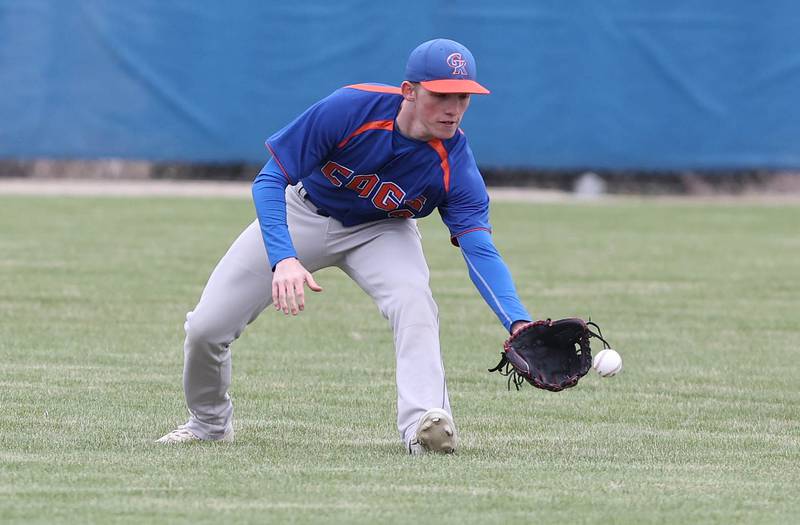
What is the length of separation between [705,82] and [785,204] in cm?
199

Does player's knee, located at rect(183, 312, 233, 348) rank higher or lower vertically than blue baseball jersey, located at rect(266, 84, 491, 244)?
lower

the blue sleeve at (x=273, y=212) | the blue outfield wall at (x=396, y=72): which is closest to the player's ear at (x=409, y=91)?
the blue sleeve at (x=273, y=212)

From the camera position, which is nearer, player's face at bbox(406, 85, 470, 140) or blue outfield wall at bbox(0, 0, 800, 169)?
player's face at bbox(406, 85, 470, 140)

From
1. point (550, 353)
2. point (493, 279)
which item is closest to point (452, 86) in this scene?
point (493, 279)

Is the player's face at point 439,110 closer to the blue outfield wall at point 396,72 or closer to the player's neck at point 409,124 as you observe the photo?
the player's neck at point 409,124

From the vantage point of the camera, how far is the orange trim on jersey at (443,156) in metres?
5.75

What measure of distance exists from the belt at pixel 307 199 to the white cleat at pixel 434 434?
3.08 ft

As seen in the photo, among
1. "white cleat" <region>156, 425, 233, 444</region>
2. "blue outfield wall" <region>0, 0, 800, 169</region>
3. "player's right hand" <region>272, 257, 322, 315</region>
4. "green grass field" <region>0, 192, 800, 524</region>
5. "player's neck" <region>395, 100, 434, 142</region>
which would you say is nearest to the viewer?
"green grass field" <region>0, 192, 800, 524</region>

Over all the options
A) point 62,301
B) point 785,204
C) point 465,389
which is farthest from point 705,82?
point 465,389

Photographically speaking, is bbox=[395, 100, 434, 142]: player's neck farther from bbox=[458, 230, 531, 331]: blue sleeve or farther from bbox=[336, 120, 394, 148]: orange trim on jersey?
bbox=[458, 230, 531, 331]: blue sleeve

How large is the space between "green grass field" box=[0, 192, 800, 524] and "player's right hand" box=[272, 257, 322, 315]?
0.57 metres

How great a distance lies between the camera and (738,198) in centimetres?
2012

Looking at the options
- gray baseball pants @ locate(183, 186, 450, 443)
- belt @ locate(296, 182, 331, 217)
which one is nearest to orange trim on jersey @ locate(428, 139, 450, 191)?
gray baseball pants @ locate(183, 186, 450, 443)

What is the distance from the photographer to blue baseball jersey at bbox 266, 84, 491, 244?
18.6 ft
